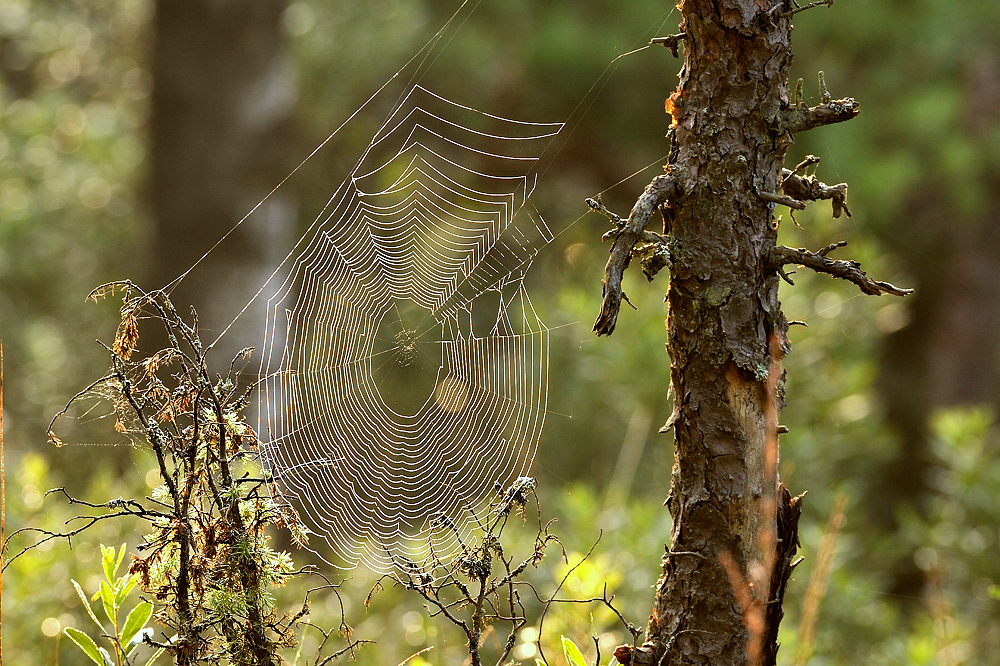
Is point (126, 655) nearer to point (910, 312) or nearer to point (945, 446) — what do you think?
point (945, 446)

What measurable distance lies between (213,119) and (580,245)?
6.08ft

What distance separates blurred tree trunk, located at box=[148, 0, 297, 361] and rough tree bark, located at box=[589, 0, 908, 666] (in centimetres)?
295

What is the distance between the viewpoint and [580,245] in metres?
4.38

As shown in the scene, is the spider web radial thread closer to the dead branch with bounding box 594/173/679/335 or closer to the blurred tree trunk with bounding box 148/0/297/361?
the blurred tree trunk with bounding box 148/0/297/361

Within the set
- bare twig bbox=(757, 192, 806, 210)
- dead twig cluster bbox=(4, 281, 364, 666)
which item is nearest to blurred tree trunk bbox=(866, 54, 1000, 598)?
bare twig bbox=(757, 192, 806, 210)

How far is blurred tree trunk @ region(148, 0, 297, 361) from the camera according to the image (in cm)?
379

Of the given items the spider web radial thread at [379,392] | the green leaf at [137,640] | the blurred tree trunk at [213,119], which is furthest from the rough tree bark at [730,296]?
the blurred tree trunk at [213,119]

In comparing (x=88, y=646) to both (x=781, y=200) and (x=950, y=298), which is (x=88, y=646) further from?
(x=950, y=298)

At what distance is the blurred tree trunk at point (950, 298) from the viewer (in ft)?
20.6

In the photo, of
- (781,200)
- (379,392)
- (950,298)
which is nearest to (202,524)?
(781,200)

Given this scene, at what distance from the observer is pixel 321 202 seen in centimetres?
A: 543

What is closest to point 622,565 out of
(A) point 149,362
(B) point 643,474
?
(B) point 643,474

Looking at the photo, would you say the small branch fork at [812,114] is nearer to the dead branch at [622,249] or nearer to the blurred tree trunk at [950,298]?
the dead branch at [622,249]

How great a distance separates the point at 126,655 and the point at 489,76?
516 centimetres
